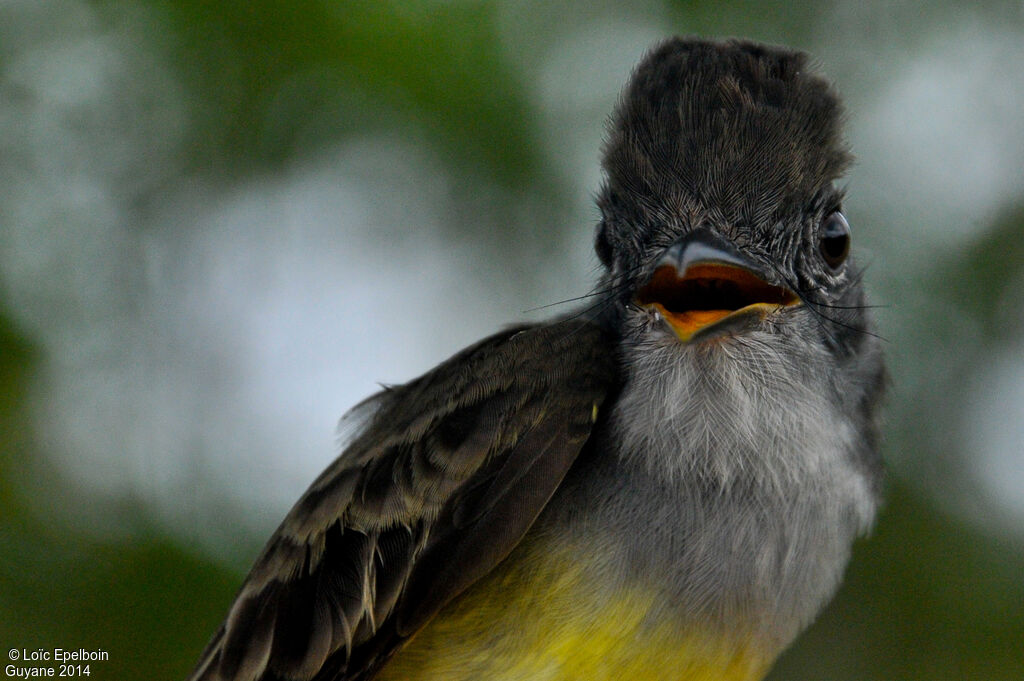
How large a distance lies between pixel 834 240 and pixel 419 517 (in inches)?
64.1

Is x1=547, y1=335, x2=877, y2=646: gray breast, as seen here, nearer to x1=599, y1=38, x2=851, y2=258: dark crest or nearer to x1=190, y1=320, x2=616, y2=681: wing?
x1=190, y1=320, x2=616, y2=681: wing

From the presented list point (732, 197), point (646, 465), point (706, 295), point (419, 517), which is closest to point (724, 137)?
point (732, 197)

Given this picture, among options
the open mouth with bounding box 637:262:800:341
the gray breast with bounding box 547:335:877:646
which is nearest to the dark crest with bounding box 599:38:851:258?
the open mouth with bounding box 637:262:800:341

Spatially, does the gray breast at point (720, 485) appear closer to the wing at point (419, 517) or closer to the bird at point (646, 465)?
the bird at point (646, 465)

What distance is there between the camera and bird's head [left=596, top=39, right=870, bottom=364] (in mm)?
2855

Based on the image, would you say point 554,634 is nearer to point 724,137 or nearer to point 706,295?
point 706,295

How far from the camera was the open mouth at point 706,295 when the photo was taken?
2.69 m

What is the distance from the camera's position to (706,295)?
2893mm

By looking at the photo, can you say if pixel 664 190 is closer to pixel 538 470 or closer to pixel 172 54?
pixel 538 470

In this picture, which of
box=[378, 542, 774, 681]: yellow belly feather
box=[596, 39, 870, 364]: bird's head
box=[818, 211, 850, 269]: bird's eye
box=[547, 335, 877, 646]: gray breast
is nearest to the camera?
box=[378, 542, 774, 681]: yellow belly feather

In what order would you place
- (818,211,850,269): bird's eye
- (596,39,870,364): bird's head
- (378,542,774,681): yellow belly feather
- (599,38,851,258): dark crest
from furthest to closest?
(818,211,850,269): bird's eye → (599,38,851,258): dark crest → (596,39,870,364): bird's head → (378,542,774,681): yellow belly feather

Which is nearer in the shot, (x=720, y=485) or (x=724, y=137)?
(x=720, y=485)

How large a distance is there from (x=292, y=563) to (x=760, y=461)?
4.51 feet

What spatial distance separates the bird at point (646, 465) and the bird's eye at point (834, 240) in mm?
10
